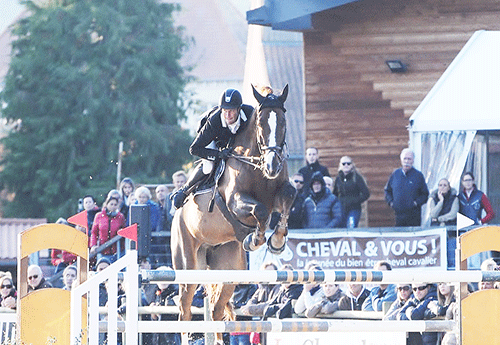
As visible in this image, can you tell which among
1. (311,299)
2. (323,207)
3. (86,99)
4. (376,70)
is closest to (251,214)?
(311,299)

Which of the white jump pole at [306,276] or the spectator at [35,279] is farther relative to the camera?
the spectator at [35,279]

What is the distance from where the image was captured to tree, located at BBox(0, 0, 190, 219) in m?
35.7

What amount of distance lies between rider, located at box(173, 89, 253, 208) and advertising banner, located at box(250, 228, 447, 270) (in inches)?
141

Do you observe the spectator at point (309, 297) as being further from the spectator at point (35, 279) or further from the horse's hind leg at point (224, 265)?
the spectator at point (35, 279)

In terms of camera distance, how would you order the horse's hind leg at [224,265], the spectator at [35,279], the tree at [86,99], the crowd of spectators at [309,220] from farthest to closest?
the tree at [86,99]
the spectator at [35,279]
the crowd of spectators at [309,220]
the horse's hind leg at [224,265]

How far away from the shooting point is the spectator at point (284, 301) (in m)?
10.8

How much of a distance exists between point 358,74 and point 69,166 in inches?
771

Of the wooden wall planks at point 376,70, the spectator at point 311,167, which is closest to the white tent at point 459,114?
the spectator at point 311,167

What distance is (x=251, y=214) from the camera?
8914 millimetres

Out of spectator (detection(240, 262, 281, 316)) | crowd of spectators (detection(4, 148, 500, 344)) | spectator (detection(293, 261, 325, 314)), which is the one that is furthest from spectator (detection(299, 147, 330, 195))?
spectator (detection(293, 261, 325, 314))

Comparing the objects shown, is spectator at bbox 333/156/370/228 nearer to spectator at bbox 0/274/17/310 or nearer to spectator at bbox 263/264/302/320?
spectator at bbox 263/264/302/320

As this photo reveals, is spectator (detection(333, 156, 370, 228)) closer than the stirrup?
No

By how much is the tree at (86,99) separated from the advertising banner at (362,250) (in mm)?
22112

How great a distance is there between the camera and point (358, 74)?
1727 cm
